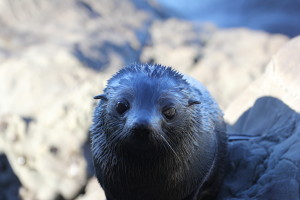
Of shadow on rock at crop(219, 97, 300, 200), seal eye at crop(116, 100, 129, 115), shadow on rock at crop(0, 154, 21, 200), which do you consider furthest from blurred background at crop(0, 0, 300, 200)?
seal eye at crop(116, 100, 129, 115)

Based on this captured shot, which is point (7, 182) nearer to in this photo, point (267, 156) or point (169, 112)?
point (267, 156)

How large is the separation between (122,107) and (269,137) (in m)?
2.27

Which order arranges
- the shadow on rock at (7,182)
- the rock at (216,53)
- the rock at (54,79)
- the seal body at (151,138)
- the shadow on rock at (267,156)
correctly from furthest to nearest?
the rock at (216,53), the shadow on rock at (7,182), the rock at (54,79), the shadow on rock at (267,156), the seal body at (151,138)

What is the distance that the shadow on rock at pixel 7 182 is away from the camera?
7340 mm

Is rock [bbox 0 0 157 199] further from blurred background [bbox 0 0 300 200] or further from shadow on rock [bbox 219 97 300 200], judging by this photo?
shadow on rock [bbox 219 97 300 200]

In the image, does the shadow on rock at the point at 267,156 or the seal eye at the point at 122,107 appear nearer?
the seal eye at the point at 122,107

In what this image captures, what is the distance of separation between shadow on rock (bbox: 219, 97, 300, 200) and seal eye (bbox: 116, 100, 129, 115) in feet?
5.59

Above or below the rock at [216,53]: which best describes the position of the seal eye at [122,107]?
above

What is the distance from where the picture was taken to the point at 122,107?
3043 mm

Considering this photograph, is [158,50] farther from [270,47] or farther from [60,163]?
[60,163]

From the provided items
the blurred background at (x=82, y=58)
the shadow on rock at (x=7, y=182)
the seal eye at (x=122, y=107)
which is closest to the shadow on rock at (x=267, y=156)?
the seal eye at (x=122, y=107)

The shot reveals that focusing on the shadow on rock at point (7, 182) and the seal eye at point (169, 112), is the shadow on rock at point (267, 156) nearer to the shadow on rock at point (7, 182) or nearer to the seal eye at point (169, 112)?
the seal eye at point (169, 112)

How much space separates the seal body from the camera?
2945 mm

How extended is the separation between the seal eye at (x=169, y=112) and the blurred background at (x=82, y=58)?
2580 mm
